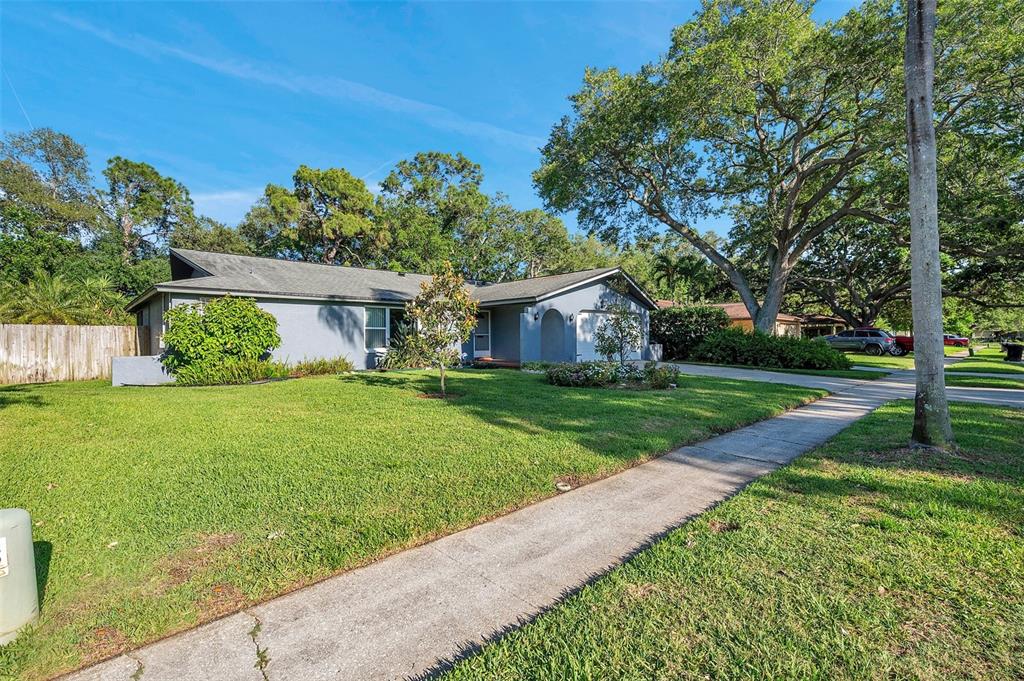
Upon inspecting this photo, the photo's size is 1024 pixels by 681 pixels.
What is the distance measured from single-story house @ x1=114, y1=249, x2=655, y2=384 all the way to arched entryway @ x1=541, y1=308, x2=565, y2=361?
43mm

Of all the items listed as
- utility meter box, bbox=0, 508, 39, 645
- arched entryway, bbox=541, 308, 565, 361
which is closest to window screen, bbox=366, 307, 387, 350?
arched entryway, bbox=541, 308, 565, 361

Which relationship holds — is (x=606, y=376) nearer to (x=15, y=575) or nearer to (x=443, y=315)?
(x=443, y=315)

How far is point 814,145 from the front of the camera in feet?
65.7

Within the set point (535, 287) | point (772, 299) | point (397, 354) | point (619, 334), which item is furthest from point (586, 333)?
point (772, 299)

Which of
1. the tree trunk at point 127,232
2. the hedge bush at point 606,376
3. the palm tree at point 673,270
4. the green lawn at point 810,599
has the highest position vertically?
the tree trunk at point 127,232

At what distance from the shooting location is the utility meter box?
2.20 meters

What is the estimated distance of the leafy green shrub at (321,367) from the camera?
43.4ft

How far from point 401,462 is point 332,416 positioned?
2842mm

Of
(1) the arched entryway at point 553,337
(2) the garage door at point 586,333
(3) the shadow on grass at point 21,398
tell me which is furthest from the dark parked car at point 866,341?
(3) the shadow on grass at point 21,398

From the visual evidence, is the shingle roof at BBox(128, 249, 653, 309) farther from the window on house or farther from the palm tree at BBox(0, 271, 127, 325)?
the palm tree at BBox(0, 271, 127, 325)

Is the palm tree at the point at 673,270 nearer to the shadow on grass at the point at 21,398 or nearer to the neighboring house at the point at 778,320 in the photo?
the neighboring house at the point at 778,320

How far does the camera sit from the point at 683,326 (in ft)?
69.9

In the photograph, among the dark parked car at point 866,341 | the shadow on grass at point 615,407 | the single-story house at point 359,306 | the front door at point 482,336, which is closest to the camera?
the shadow on grass at point 615,407

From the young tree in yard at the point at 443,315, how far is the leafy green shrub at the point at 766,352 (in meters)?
13.4
